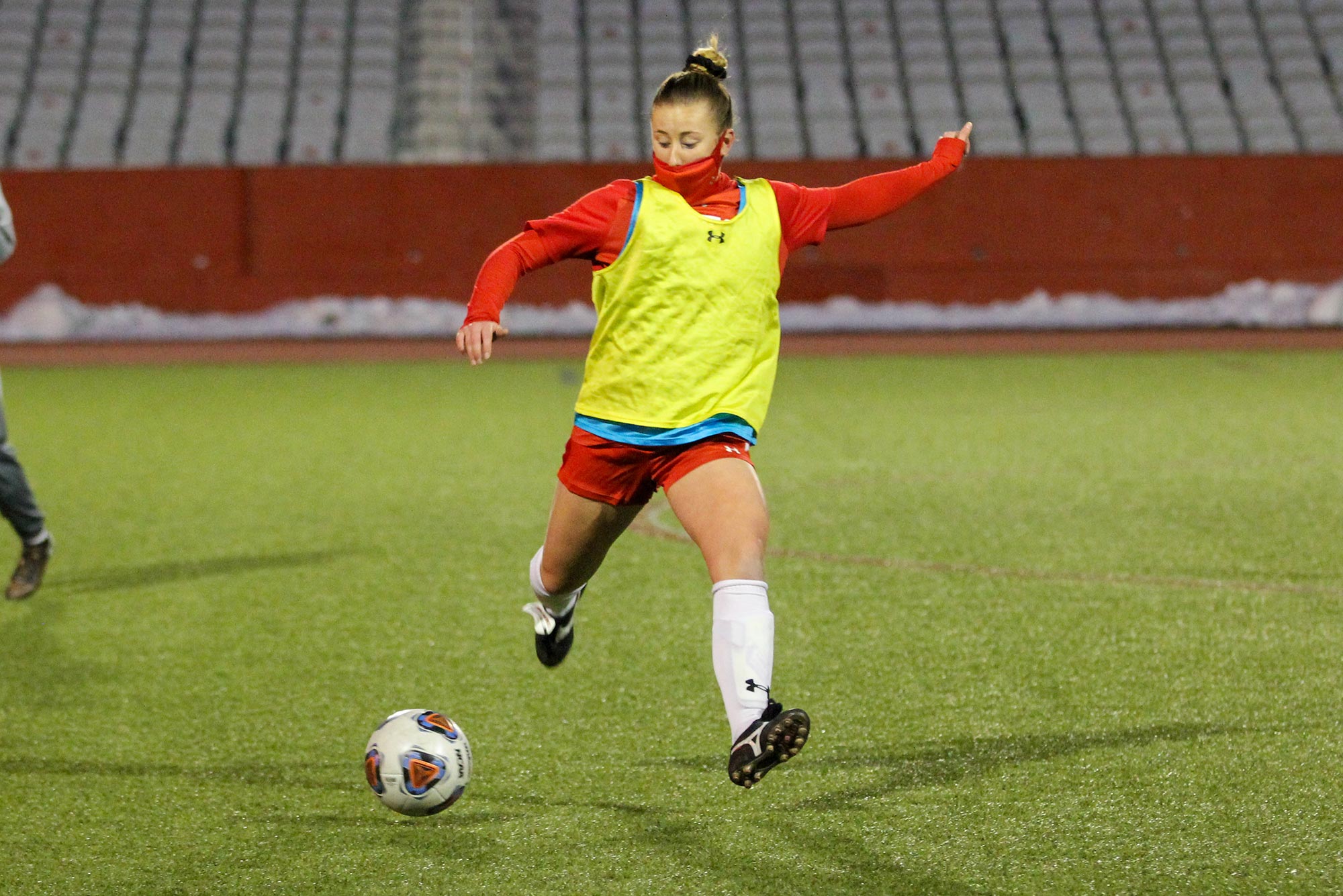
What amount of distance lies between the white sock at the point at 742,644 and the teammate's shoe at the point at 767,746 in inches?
4.5

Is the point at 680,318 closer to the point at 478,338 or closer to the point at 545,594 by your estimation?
the point at 478,338

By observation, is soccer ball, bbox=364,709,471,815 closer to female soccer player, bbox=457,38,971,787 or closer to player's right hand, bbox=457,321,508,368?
female soccer player, bbox=457,38,971,787

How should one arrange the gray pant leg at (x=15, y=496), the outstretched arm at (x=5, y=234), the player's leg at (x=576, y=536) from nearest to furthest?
1. the player's leg at (x=576, y=536)
2. the outstretched arm at (x=5, y=234)
3. the gray pant leg at (x=15, y=496)

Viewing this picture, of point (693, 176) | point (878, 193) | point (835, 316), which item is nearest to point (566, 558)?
point (693, 176)

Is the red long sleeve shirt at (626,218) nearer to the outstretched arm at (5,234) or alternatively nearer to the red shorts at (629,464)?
the red shorts at (629,464)

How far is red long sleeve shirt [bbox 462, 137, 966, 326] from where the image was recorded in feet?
11.5

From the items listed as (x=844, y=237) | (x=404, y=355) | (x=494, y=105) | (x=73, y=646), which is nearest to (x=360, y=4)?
(x=494, y=105)

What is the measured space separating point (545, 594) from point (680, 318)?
106 cm

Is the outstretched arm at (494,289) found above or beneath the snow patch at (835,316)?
beneath

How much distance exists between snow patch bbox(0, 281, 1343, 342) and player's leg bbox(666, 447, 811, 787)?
41.5ft

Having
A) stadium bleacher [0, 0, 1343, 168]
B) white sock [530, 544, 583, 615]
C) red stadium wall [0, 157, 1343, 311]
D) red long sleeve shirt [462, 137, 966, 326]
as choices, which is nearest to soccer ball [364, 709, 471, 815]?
white sock [530, 544, 583, 615]

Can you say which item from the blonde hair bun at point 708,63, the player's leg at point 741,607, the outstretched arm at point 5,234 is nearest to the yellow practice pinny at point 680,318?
the player's leg at point 741,607

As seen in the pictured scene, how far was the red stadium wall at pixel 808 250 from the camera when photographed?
52.5 ft

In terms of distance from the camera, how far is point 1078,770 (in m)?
3.70
